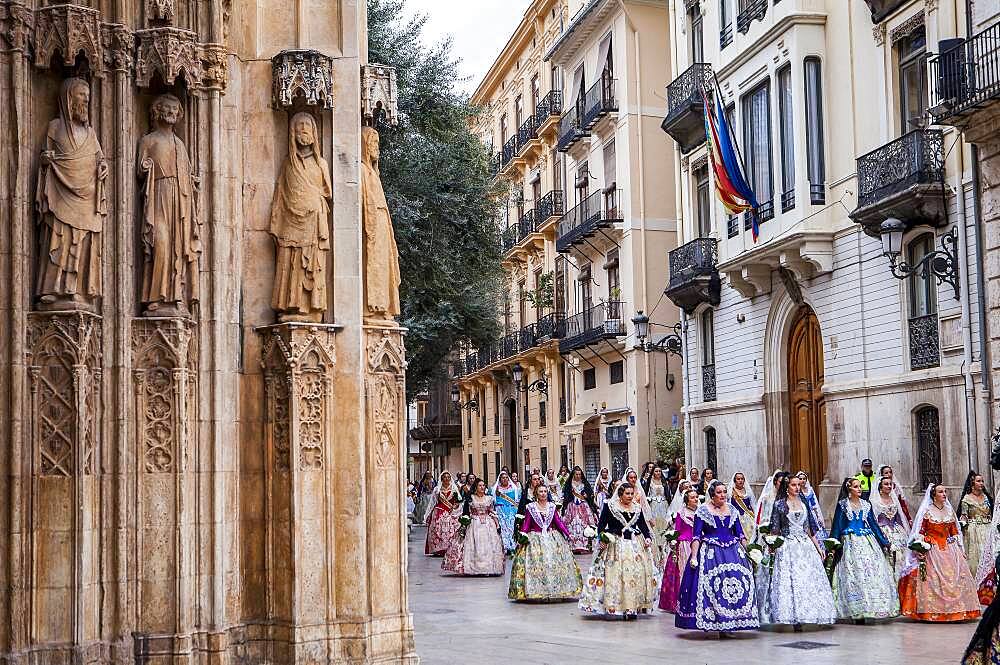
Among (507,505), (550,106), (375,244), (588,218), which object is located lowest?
(507,505)

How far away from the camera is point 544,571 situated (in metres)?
19.2

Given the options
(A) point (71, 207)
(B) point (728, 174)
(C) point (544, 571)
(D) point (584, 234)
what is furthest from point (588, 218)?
(A) point (71, 207)

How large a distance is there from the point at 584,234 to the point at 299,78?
1284 inches

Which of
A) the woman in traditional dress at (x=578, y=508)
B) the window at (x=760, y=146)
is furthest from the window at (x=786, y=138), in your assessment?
the woman in traditional dress at (x=578, y=508)

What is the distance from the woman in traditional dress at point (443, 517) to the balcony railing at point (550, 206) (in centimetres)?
1961

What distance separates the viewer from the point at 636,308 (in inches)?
1572

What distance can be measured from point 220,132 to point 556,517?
11.2 meters

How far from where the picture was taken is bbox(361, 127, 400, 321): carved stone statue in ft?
34.9

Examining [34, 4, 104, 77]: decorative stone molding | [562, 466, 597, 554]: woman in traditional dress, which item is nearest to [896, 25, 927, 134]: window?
[562, 466, 597, 554]: woman in traditional dress

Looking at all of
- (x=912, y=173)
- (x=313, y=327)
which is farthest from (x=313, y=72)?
(x=912, y=173)

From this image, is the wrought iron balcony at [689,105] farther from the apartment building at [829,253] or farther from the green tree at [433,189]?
the green tree at [433,189]

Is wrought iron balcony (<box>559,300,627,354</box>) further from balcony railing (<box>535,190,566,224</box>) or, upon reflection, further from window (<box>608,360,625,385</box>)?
balcony railing (<box>535,190,566,224</box>)

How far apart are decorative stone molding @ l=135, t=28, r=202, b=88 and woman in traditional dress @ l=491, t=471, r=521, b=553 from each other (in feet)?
59.6

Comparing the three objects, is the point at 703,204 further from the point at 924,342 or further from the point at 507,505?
the point at 924,342
